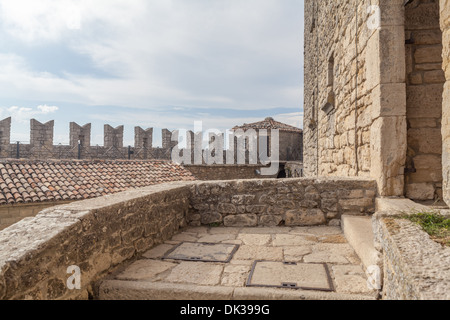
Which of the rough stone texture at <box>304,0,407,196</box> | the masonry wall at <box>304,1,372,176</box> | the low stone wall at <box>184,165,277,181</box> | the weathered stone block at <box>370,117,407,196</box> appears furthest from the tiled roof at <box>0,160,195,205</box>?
the weathered stone block at <box>370,117,407,196</box>

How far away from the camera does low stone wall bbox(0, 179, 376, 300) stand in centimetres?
187

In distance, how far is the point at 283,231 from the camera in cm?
389

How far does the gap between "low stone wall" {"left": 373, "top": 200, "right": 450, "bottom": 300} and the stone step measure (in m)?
0.20

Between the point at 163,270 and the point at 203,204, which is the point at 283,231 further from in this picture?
the point at 163,270

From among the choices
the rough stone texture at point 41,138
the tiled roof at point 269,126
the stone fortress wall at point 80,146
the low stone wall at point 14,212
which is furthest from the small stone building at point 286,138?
the low stone wall at point 14,212

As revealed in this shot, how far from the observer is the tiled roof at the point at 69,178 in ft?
30.7

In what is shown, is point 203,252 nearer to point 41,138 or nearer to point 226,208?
point 226,208

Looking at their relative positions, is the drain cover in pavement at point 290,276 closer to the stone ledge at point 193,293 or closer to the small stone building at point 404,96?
the stone ledge at point 193,293

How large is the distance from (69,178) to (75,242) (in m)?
9.70

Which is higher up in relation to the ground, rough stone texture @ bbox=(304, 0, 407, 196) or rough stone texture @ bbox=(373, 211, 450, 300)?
rough stone texture @ bbox=(304, 0, 407, 196)

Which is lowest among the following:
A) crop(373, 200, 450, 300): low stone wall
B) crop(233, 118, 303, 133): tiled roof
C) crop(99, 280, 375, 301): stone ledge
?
crop(99, 280, 375, 301): stone ledge

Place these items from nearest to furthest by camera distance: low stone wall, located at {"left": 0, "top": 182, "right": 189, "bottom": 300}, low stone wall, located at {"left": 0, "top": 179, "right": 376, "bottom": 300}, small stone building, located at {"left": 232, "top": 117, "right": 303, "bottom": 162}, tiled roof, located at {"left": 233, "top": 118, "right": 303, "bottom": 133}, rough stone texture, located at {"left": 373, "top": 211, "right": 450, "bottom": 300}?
rough stone texture, located at {"left": 373, "top": 211, "right": 450, "bottom": 300}
low stone wall, located at {"left": 0, "top": 182, "right": 189, "bottom": 300}
low stone wall, located at {"left": 0, "top": 179, "right": 376, "bottom": 300}
small stone building, located at {"left": 232, "top": 117, "right": 303, "bottom": 162}
tiled roof, located at {"left": 233, "top": 118, "right": 303, "bottom": 133}

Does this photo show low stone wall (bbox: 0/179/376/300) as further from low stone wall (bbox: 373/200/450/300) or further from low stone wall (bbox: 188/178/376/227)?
low stone wall (bbox: 373/200/450/300)
